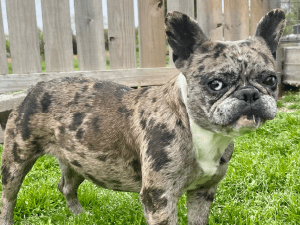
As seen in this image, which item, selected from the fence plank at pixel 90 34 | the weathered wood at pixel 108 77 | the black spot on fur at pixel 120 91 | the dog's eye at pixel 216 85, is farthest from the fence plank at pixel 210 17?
the dog's eye at pixel 216 85

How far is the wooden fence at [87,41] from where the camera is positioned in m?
5.16

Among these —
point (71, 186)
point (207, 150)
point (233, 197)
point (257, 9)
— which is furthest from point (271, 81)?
point (257, 9)

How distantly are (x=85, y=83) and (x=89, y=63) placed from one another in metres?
2.12

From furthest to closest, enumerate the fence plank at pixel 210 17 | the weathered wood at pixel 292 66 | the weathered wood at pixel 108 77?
the weathered wood at pixel 292 66 < the fence plank at pixel 210 17 < the weathered wood at pixel 108 77

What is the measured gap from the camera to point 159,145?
102 inches

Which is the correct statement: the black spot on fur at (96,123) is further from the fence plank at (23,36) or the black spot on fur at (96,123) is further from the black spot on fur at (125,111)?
the fence plank at (23,36)

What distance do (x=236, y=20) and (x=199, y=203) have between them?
3.98 meters

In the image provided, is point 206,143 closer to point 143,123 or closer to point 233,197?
point 143,123

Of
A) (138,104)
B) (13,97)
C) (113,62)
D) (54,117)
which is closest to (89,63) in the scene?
(113,62)

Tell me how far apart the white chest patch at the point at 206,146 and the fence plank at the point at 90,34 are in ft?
9.45

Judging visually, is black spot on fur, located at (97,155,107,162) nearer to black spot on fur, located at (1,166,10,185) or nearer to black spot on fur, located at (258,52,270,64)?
black spot on fur, located at (1,166,10,185)

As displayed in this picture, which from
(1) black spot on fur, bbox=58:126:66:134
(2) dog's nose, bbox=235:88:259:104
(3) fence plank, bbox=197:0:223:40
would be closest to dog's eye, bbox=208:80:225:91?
(2) dog's nose, bbox=235:88:259:104

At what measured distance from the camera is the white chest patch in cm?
259

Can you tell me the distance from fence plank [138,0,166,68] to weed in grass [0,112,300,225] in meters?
1.77
